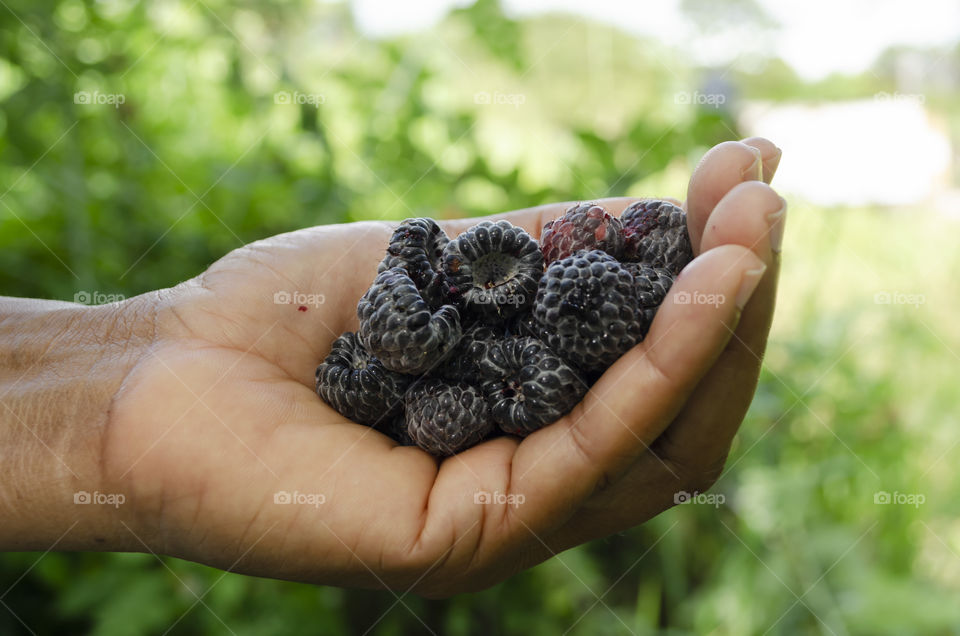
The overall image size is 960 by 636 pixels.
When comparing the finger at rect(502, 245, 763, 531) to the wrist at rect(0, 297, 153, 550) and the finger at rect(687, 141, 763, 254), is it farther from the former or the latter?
the wrist at rect(0, 297, 153, 550)

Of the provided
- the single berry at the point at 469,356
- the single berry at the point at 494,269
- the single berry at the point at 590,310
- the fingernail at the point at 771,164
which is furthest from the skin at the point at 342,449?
the single berry at the point at 494,269

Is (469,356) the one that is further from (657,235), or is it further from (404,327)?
(657,235)

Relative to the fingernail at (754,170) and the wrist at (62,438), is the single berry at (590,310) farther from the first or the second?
the wrist at (62,438)

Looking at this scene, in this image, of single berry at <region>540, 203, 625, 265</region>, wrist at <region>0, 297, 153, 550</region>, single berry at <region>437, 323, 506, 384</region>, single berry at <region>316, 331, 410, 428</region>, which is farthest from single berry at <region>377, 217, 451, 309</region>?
wrist at <region>0, 297, 153, 550</region>

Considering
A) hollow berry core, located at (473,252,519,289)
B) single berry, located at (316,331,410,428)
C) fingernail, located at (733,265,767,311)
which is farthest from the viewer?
hollow berry core, located at (473,252,519,289)

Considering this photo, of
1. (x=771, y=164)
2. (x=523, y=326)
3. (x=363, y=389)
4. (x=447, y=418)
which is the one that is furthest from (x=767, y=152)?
(x=363, y=389)

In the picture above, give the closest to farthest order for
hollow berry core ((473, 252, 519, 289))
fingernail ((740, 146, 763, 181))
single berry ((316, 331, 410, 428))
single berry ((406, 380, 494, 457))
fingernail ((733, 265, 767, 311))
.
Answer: fingernail ((733, 265, 767, 311)), fingernail ((740, 146, 763, 181)), single berry ((406, 380, 494, 457)), single berry ((316, 331, 410, 428)), hollow berry core ((473, 252, 519, 289))

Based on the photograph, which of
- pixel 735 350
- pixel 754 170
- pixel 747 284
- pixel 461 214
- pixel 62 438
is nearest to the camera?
pixel 747 284

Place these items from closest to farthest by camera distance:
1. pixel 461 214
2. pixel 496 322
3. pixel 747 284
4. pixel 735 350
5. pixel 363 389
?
pixel 747 284
pixel 735 350
pixel 363 389
pixel 496 322
pixel 461 214
